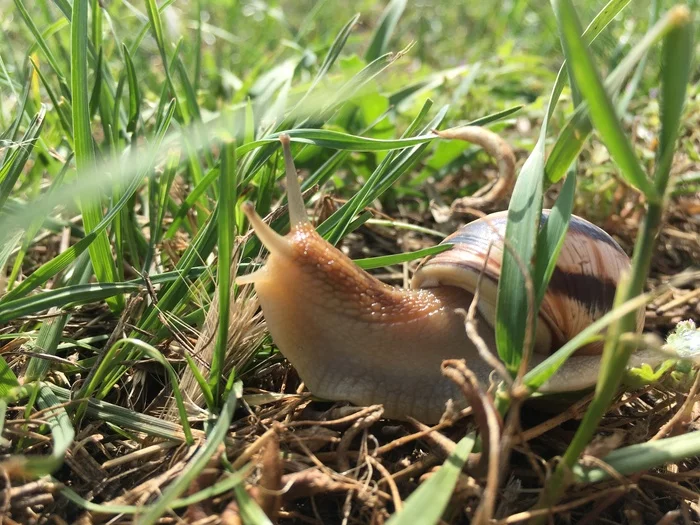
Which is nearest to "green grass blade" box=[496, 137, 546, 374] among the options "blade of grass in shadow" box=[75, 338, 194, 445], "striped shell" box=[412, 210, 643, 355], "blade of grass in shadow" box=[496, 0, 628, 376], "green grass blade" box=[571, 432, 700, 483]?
"blade of grass in shadow" box=[496, 0, 628, 376]

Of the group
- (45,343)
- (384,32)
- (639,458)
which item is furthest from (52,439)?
(384,32)

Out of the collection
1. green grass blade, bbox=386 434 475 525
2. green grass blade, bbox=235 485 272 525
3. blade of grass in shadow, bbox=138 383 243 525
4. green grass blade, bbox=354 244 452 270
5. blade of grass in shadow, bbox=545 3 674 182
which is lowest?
green grass blade, bbox=386 434 475 525

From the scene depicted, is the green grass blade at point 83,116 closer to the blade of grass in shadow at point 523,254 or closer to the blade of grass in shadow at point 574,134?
the blade of grass in shadow at point 523,254

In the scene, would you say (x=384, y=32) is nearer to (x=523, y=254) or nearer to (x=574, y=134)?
(x=574, y=134)

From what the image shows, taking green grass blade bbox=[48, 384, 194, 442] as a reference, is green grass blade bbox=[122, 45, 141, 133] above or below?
above

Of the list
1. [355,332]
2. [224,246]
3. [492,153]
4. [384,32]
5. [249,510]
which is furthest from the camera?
[384,32]

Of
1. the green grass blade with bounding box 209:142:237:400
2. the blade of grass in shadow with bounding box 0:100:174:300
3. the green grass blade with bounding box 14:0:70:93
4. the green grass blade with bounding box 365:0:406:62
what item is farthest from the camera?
the green grass blade with bounding box 365:0:406:62

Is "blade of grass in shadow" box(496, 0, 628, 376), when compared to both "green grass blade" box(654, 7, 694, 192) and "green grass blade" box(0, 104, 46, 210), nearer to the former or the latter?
"green grass blade" box(654, 7, 694, 192)
